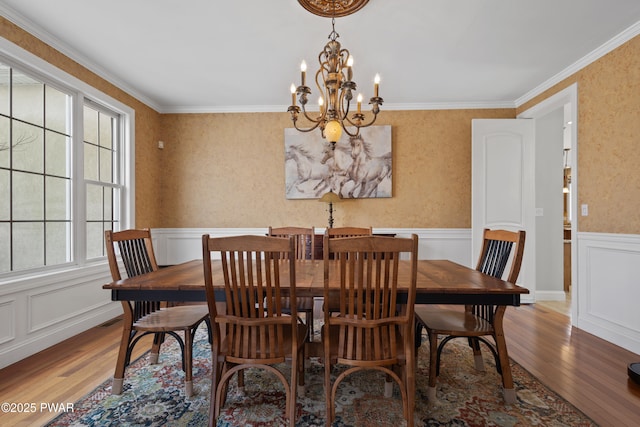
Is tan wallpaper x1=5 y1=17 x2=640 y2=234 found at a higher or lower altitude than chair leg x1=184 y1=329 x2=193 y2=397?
higher

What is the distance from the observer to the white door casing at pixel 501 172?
3922 millimetres

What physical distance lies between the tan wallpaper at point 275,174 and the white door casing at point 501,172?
303 mm

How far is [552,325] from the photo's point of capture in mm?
3115

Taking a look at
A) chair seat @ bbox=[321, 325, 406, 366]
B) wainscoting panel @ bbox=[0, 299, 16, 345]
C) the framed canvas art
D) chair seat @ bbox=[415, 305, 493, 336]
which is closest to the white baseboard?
the framed canvas art

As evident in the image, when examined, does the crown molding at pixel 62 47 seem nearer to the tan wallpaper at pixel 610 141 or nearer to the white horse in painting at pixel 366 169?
the white horse in painting at pixel 366 169

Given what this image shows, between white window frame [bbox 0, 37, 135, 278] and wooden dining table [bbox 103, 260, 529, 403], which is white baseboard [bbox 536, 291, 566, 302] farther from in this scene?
white window frame [bbox 0, 37, 135, 278]

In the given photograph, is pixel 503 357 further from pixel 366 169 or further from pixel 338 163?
pixel 338 163

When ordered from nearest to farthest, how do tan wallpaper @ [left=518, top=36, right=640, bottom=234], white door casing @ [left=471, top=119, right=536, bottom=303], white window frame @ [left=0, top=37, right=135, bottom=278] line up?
white window frame @ [left=0, top=37, right=135, bottom=278]
tan wallpaper @ [left=518, top=36, right=640, bottom=234]
white door casing @ [left=471, top=119, right=536, bottom=303]

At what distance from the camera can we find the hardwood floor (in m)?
1.76

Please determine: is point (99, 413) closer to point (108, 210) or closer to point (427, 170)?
point (108, 210)

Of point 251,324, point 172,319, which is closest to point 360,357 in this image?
point 251,324

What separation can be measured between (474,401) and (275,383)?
1186 millimetres

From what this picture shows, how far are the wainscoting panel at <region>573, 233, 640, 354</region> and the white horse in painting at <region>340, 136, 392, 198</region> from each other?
2.21 m

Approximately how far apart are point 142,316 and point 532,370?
2.64 meters
